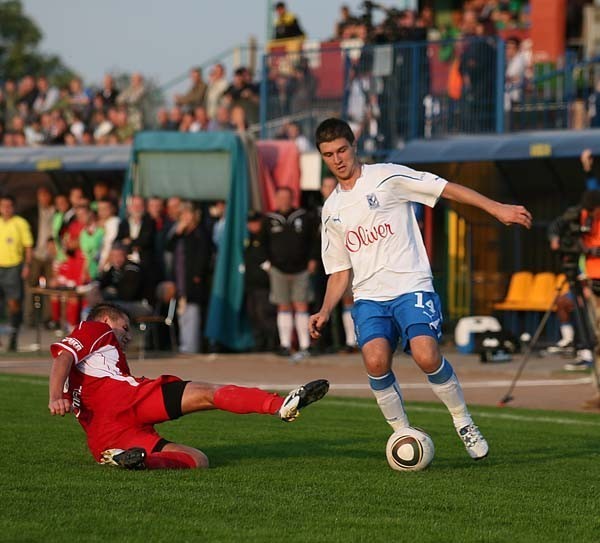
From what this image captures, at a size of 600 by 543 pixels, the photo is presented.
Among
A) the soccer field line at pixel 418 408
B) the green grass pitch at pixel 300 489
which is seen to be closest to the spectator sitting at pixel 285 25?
the soccer field line at pixel 418 408

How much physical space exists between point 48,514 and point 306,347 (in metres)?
13.3

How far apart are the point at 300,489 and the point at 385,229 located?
77.6 inches

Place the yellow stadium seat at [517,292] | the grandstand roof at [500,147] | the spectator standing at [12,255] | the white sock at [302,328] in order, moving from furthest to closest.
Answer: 1. the yellow stadium seat at [517,292]
2. the spectator standing at [12,255]
3. the white sock at [302,328]
4. the grandstand roof at [500,147]

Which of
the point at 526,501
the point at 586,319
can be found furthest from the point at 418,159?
the point at 526,501

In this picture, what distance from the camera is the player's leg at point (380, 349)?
915cm

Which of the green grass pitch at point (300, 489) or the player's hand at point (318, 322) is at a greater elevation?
the player's hand at point (318, 322)

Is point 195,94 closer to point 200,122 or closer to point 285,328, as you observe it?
point 200,122

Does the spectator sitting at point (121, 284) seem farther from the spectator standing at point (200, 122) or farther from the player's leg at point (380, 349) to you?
the player's leg at point (380, 349)

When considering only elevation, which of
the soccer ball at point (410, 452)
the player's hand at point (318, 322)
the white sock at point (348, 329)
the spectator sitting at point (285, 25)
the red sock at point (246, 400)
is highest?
the spectator sitting at point (285, 25)

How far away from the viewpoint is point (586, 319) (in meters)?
14.4

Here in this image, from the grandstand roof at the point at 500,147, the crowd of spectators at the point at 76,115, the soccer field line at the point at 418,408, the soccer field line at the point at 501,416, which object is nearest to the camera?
the soccer field line at the point at 501,416

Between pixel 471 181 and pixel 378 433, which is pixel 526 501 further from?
pixel 471 181

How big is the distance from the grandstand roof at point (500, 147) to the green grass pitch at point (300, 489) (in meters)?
8.30

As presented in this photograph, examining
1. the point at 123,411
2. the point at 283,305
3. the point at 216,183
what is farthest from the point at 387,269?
the point at 216,183
